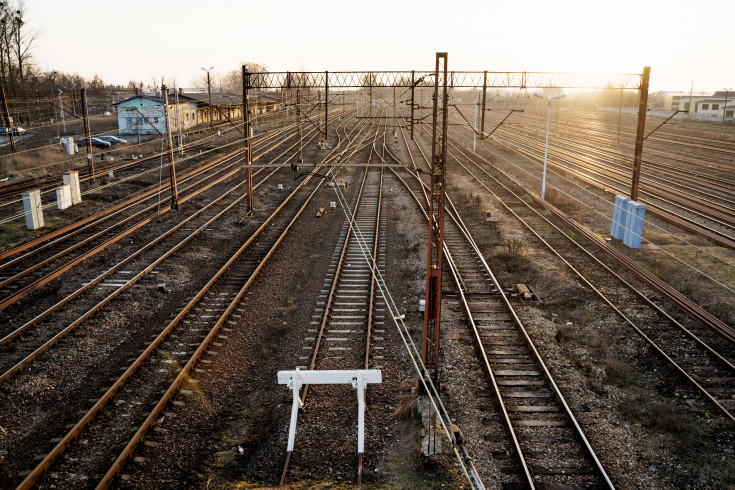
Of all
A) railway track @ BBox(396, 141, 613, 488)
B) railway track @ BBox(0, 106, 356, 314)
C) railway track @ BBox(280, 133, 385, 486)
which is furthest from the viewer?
railway track @ BBox(0, 106, 356, 314)

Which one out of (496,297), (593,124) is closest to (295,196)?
(496,297)

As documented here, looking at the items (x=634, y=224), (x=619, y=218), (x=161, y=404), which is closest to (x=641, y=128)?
(x=619, y=218)

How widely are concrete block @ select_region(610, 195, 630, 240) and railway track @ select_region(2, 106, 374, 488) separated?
1303 centimetres

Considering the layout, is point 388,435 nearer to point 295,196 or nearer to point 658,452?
point 658,452

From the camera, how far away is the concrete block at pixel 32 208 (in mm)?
21034

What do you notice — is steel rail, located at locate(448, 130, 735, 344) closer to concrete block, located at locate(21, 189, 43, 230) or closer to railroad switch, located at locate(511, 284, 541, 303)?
railroad switch, located at locate(511, 284, 541, 303)

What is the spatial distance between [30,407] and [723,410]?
12485 mm

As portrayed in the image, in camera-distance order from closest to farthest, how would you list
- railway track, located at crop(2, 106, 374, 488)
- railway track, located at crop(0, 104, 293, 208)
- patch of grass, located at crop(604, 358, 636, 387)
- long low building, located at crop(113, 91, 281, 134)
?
1. railway track, located at crop(2, 106, 374, 488)
2. patch of grass, located at crop(604, 358, 636, 387)
3. railway track, located at crop(0, 104, 293, 208)
4. long low building, located at crop(113, 91, 281, 134)

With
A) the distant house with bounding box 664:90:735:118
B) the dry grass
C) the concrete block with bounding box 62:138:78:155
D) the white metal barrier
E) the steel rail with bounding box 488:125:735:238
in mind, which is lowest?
the white metal barrier

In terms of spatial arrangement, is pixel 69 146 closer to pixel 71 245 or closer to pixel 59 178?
pixel 59 178

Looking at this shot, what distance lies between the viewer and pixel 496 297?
50.3 feet

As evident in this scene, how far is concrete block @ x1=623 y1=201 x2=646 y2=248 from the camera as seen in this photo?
766 inches

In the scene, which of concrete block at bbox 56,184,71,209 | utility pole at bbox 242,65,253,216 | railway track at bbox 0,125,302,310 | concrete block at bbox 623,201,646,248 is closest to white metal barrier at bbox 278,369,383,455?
railway track at bbox 0,125,302,310

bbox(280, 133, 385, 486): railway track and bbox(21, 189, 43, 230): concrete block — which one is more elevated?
bbox(21, 189, 43, 230): concrete block
